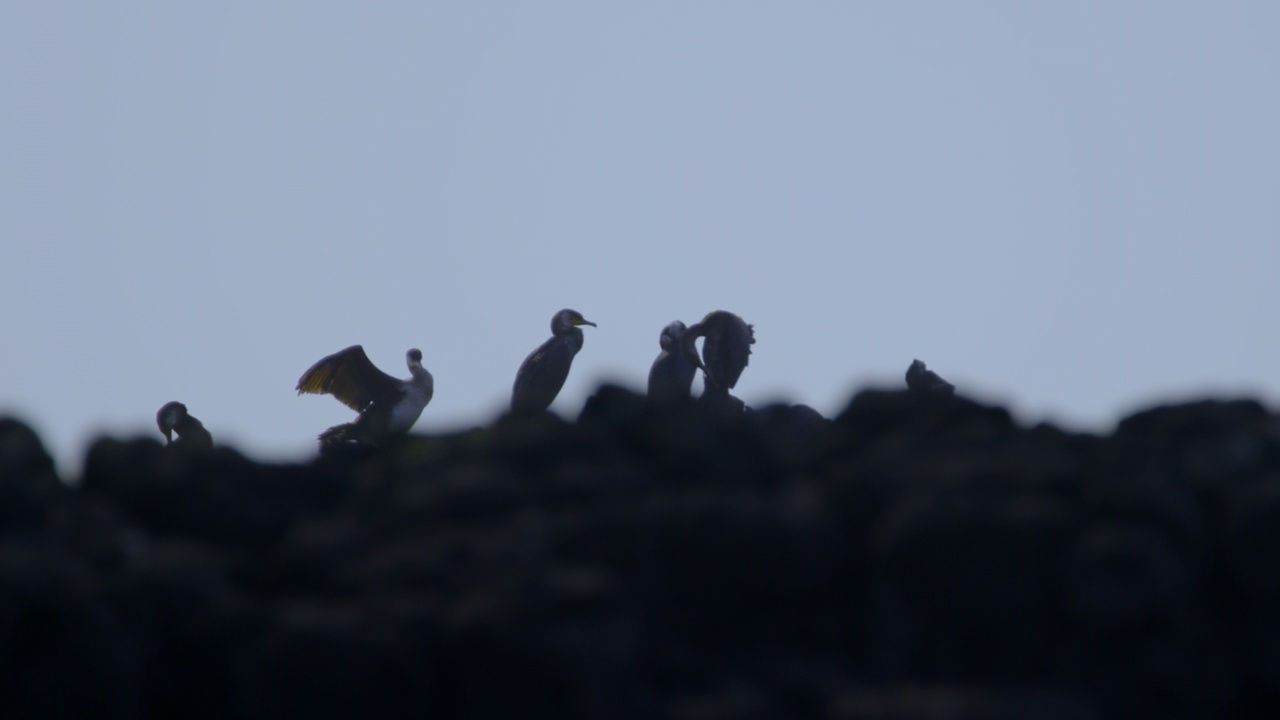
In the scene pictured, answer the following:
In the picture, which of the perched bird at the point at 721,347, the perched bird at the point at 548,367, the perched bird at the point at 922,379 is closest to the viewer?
the perched bird at the point at 922,379

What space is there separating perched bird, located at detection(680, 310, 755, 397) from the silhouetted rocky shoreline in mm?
11865

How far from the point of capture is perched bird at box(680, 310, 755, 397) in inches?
797

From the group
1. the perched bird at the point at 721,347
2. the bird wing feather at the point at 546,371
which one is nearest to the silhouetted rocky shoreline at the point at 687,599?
the perched bird at the point at 721,347

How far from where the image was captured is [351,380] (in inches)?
820

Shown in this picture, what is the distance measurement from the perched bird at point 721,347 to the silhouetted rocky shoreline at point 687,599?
38.9 feet

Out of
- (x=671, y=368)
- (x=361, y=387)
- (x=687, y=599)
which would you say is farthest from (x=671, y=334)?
(x=687, y=599)

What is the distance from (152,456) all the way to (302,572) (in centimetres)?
125

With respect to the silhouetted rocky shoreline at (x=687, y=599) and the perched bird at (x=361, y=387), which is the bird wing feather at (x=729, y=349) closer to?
the perched bird at (x=361, y=387)

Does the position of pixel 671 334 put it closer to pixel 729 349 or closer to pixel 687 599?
pixel 729 349

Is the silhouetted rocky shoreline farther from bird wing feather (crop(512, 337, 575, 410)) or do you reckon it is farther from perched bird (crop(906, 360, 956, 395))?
bird wing feather (crop(512, 337, 575, 410))

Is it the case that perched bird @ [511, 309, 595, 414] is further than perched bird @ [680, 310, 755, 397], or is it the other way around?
perched bird @ [511, 309, 595, 414]

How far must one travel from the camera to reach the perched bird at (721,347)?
20250 millimetres

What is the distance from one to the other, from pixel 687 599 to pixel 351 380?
1345cm

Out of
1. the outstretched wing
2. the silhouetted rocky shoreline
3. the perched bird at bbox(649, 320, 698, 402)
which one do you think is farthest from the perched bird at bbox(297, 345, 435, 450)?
the silhouetted rocky shoreline
